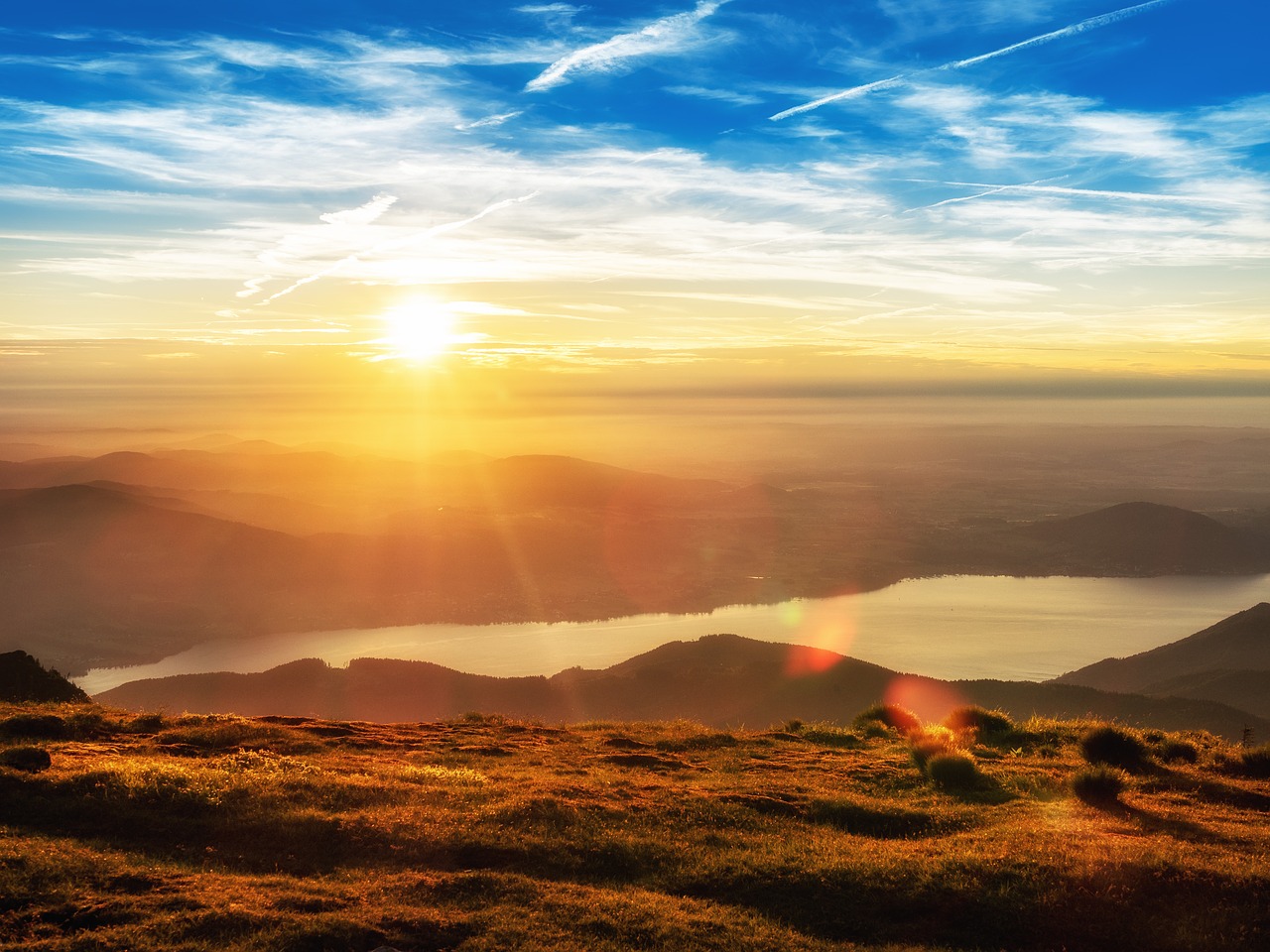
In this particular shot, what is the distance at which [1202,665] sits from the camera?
74500 millimetres

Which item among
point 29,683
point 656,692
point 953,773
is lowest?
point 656,692

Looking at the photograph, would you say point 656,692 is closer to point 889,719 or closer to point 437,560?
point 889,719

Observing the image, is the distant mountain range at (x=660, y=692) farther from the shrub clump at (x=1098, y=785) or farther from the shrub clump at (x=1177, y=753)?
the shrub clump at (x=1098, y=785)

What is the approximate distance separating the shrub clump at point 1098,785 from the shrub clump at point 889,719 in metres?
6.63

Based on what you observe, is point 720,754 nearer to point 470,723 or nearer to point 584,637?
point 470,723

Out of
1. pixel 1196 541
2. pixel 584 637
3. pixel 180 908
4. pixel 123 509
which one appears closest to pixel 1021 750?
pixel 180 908

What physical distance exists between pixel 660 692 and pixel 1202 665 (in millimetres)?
48144

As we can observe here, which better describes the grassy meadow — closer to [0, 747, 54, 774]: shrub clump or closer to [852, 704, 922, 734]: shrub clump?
[0, 747, 54, 774]: shrub clump

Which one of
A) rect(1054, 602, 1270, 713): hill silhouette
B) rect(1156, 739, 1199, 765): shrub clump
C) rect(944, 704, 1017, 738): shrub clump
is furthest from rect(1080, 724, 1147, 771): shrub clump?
rect(1054, 602, 1270, 713): hill silhouette

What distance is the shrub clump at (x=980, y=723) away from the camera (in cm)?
1922

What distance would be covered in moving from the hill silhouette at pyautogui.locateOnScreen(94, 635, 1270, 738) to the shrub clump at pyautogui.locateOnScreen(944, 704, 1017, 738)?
32246 millimetres

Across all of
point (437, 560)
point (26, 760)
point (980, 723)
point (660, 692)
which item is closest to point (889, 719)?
point (980, 723)

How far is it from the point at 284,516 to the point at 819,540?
11298 cm

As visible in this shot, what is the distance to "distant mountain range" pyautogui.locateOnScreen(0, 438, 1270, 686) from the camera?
4751 inches
